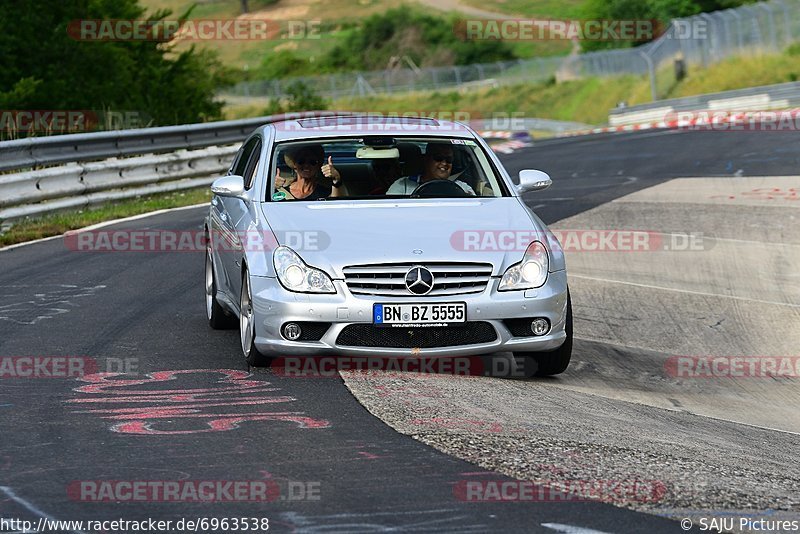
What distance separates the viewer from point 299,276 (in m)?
8.63

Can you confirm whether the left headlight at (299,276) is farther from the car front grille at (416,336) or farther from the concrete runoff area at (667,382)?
the concrete runoff area at (667,382)

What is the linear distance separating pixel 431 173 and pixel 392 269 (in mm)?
1677

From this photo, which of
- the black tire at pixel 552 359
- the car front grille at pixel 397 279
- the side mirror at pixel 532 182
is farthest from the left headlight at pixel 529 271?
the side mirror at pixel 532 182

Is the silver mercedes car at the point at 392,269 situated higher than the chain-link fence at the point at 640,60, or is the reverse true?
the chain-link fence at the point at 640,60

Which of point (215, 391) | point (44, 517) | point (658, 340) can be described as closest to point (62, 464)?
point (44, 517)

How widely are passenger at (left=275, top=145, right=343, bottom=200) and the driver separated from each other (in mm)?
402

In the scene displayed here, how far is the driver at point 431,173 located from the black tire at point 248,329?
1380mm

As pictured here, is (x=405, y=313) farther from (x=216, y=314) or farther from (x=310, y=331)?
(x=216, y=314)

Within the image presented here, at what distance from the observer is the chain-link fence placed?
54.0 metres

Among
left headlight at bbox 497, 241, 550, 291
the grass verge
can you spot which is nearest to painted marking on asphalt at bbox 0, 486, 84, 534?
left headlight at bbox 497, 241, 550, 291

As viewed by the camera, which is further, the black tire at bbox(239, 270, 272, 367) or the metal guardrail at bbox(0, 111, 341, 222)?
the metal guardrail at bbox(0, 111, 341, 222)

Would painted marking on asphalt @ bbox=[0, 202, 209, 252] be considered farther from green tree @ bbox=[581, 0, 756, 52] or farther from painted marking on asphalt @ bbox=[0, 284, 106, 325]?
green tree @ bbox=[581, 0, 756, 52]

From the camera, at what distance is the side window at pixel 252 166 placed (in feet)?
33.7

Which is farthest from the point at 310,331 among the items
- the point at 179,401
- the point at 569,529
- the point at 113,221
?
the point at 113,221
